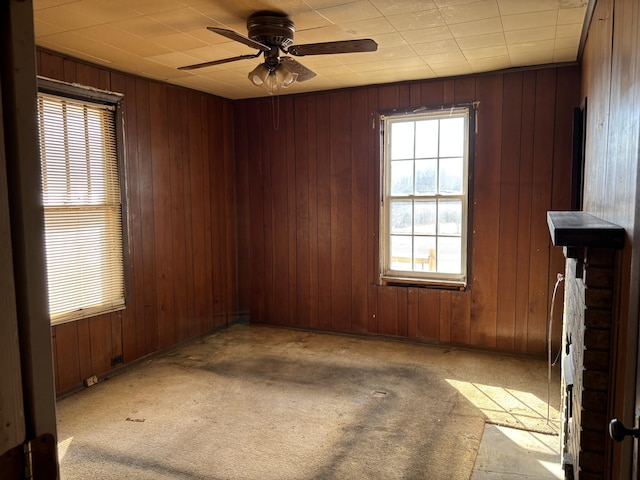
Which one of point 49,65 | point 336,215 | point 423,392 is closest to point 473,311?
point 423,392

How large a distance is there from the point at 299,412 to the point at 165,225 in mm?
2284

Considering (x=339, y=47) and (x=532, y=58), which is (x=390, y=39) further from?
(x=532, y=58)

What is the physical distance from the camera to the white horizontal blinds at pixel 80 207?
346 cm

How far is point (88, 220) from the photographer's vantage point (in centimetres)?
377

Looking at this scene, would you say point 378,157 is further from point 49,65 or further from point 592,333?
point 592,333

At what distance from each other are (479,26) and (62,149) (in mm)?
3072

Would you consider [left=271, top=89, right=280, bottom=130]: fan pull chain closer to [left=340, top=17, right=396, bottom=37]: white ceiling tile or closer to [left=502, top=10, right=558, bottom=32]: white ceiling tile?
[left=340, top=17, right=396, bottom=37]: white ceiling tile

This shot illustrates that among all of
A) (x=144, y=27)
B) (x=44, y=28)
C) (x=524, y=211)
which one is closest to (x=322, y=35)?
(x=144, y=27)

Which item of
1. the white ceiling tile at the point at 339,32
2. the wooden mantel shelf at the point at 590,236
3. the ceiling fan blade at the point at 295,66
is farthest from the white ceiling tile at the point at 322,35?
the wooden mantel shelf at the point at 590,236

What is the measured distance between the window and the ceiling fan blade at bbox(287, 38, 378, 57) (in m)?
2.07

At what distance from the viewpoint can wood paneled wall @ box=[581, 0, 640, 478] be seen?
1188 mm

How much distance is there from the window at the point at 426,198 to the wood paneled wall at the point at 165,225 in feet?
6.06

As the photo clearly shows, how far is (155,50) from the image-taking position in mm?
3486

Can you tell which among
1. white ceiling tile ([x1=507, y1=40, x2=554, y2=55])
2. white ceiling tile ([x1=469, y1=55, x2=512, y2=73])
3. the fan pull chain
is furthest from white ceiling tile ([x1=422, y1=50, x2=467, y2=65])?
the fan pull chain
